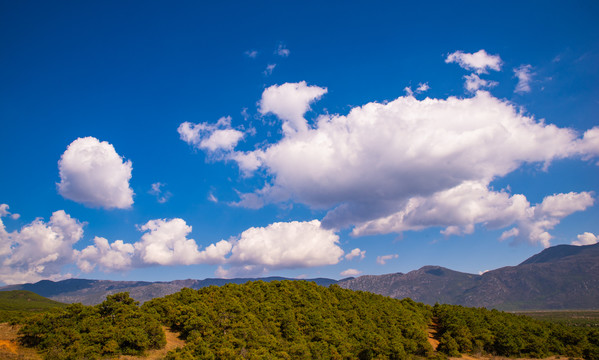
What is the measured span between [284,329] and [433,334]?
34206 mm

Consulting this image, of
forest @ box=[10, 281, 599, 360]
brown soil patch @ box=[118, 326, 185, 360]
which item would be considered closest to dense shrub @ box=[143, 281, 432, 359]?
forest @ box=[10, 281, 599, 360]

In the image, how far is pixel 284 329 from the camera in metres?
52.0

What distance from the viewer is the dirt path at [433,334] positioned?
60072 millimetres

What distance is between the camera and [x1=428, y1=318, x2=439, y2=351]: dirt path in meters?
60.1

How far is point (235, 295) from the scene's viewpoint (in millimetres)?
62000

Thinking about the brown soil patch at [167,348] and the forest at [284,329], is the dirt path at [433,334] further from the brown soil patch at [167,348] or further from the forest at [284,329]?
the brown soil patch at [167,348]

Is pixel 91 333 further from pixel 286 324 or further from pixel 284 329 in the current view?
pixel 286 324

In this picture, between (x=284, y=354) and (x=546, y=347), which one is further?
(x=546, y=347)

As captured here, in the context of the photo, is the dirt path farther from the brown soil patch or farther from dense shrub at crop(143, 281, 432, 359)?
the brown soil patch

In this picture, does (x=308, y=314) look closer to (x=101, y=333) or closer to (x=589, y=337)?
(x=101, y=333)

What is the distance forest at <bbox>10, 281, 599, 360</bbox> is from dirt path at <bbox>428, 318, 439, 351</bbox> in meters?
0.63

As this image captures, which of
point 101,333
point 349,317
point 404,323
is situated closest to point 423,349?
point 404,323

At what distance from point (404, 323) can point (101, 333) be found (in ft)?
163

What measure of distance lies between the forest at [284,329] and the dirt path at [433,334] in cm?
63
